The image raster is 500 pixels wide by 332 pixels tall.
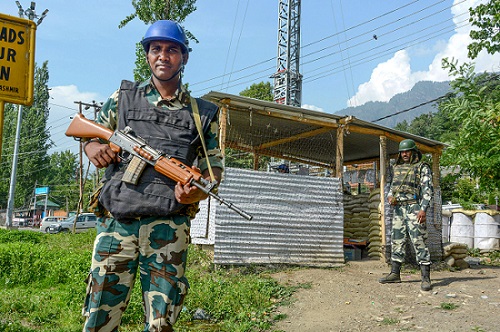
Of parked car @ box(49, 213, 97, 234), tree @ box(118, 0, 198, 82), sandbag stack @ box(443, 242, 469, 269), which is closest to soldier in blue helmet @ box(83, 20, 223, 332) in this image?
sandbag stack @ box(443, 242, 469, 269)

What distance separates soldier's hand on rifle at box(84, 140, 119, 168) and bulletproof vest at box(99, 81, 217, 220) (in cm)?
5

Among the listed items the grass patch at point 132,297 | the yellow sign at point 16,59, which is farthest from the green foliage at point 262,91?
the yellow sign at point 16,59

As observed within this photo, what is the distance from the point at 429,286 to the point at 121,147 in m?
5.09

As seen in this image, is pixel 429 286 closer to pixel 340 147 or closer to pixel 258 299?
pixel 258 299

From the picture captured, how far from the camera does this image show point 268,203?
731cm

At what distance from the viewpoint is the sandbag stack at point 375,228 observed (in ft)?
28.8

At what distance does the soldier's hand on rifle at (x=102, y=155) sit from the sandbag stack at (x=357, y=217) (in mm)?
8141

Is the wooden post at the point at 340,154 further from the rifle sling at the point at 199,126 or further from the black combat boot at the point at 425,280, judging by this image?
the rifle sling at the point at 199,126

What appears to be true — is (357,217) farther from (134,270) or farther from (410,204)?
(134,270)

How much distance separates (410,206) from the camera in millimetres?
6637

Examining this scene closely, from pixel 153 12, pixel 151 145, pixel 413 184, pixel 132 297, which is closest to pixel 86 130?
pixel 151 145

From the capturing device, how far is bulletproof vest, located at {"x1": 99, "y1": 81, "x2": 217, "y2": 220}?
2346 mm

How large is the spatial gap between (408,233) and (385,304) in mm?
1618

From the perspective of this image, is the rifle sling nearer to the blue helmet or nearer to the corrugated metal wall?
the blue helmet
